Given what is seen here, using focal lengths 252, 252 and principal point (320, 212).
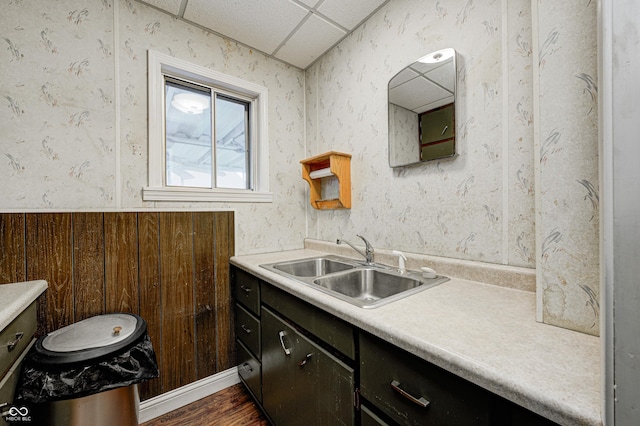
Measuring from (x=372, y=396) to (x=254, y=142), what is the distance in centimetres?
198

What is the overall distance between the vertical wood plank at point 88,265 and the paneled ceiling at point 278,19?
4.76 ft

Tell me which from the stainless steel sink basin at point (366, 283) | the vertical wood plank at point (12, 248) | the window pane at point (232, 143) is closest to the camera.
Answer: the vertical wood plank at point (12, 248)

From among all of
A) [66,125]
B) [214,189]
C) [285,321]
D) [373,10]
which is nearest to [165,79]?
[66,125]

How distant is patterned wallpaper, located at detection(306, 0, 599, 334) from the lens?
2.24 ft

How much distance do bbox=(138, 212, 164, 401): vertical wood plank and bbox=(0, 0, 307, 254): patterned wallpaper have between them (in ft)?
0.49

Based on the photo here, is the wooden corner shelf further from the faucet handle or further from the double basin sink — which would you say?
the faucet handle

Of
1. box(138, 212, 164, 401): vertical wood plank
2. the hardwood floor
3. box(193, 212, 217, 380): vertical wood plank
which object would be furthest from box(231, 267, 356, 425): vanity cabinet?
box(138, 212, 164, 401): vertical wood plank

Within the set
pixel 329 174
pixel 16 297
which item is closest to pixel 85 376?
pixel 16 297

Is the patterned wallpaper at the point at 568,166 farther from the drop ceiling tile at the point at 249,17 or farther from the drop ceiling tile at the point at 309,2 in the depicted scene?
the drop ceiling tile at the point at 249,17

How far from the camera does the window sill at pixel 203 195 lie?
5.39 feet

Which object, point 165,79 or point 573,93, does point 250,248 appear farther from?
point 573,93

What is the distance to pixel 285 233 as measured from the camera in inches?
Answer: 89.2

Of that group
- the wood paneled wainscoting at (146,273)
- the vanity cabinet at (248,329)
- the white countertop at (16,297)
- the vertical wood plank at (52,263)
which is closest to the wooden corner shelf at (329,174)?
the wood paneled wainscoting at (146,273)

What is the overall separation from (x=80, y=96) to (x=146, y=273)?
1105 millimetres
